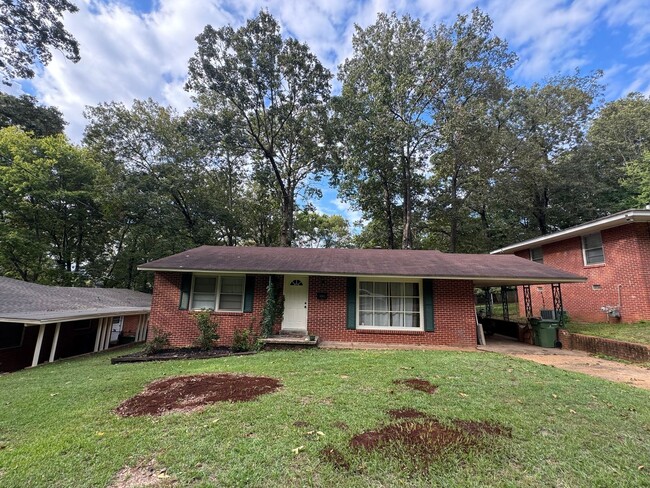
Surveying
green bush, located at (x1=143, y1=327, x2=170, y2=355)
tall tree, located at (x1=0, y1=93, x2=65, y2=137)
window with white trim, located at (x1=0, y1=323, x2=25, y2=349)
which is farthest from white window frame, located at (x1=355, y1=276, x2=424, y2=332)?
tall tree, located at (x1=0, y1=93, x2=65, y2=137)

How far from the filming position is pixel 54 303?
38.2 feet

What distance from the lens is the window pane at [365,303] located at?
393 inches

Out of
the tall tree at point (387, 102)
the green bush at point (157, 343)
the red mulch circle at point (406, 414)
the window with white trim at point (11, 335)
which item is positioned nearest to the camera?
the red mulch circle at point (406, 414)

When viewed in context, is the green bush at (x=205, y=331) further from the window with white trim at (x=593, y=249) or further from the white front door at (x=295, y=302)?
the window with white trim at (x=593, y=249)

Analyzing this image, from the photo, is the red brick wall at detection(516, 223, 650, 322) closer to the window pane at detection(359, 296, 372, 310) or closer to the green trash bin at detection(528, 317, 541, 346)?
the green trash bin at detection(528, 317, 541, 346)

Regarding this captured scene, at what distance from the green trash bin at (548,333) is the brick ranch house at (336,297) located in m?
1.43

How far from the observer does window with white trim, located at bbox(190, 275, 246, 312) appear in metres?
9.91

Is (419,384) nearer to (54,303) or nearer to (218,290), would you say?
(218,290)

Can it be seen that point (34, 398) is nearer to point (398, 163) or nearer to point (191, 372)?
point (191, 372)

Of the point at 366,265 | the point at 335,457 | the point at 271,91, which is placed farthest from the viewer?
the point at 271,91

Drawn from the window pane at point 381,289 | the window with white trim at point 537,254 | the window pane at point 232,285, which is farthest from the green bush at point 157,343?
Answer: the window with white trim at point 537,254

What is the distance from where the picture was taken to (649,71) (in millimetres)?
14031

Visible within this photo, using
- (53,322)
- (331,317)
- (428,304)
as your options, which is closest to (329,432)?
(331,317)

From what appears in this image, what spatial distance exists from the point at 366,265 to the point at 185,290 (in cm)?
591
